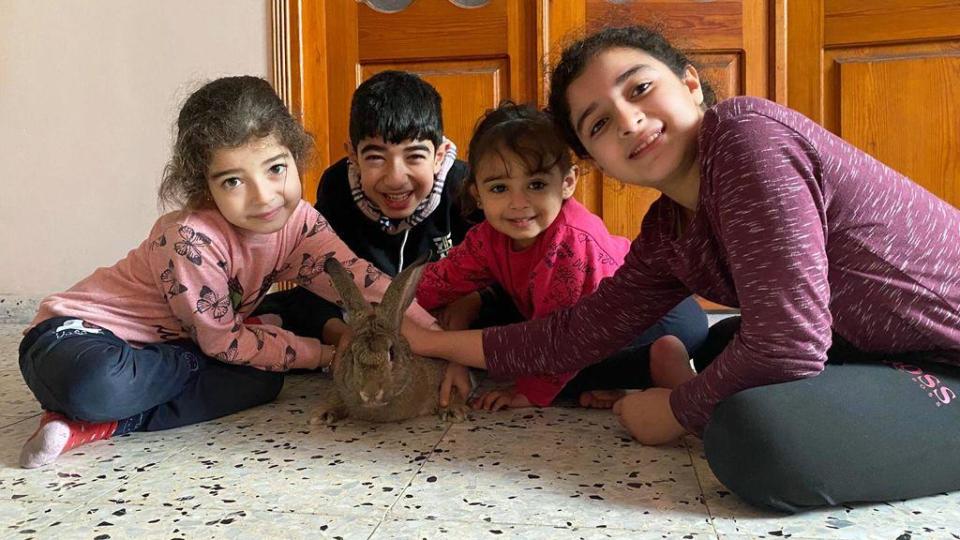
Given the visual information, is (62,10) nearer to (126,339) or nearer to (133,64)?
(133,64)

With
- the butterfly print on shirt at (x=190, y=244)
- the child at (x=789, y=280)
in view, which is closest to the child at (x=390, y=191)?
the butterfly print on shirt at (x=190, y=244)

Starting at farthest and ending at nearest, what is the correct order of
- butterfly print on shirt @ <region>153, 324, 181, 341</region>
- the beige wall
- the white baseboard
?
the white baseboard → the beige wall → butterfly print on shirt @ <region>153, 324, 181, 341</region>

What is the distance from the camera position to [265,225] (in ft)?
5.26

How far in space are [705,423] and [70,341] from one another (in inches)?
48.2

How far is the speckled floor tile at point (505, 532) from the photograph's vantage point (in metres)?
1.01

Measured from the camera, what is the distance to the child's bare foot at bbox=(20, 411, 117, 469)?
1354 millimetres

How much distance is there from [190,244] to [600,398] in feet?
3.08

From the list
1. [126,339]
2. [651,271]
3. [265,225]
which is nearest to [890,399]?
[651,271]

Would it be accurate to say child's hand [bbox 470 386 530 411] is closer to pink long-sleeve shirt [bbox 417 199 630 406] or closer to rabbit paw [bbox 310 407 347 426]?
pink long-sleeve shirt [bbox 417 199 630 406]

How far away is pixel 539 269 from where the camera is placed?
5.35ft

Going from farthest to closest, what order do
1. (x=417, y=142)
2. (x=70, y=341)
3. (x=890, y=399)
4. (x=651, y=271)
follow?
(x=417, y=142) → (x=70, y=341) → (x=651, y=271) → (x=890, y=399)

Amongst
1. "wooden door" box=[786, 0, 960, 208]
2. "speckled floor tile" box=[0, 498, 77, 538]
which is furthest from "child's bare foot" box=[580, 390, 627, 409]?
"wooden door" box=[786, 0, 960, 208]

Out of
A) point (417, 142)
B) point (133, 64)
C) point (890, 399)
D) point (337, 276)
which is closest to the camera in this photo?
point (890, 399)

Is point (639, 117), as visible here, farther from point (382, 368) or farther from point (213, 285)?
point (213, 285)
